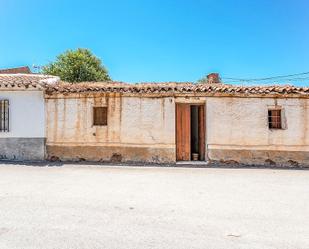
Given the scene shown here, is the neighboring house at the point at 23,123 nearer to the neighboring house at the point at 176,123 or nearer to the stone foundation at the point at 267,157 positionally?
the neighboring house at the point at 176,123

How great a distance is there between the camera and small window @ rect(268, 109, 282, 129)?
11.1 metres

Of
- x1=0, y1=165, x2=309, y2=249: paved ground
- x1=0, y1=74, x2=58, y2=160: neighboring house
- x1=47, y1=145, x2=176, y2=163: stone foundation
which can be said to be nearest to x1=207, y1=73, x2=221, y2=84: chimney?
x1=47, y1=145, x2=176, y2=163: stone foundation

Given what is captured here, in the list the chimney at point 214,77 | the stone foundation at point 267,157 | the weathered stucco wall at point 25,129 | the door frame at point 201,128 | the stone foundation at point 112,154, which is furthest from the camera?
the chimney at point 214,77

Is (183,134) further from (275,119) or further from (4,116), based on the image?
(4,116)

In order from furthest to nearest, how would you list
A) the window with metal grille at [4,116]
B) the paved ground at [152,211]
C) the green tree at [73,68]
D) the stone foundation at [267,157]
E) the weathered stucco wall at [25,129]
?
the green tree at [73,68] → the window with metal grille at [4,116] → the weathered stucco wall at [25,129] → the stone foundation at [267,157] → the paved ground at [152,211]

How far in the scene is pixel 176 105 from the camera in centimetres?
1130

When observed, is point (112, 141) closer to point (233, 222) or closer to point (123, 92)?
point (123, 92)

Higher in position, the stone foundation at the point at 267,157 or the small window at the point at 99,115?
the small window at the point at 99,115

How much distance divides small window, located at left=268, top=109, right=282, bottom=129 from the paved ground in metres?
2.81

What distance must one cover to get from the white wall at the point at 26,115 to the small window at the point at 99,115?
7.34 feet

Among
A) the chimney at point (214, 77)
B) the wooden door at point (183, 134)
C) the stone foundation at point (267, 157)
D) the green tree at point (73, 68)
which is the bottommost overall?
the stone foundation at point (267, 157)

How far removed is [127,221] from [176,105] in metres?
7.34

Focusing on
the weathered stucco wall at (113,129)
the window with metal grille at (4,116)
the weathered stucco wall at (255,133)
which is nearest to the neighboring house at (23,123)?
the window with metal grille at (4,116)

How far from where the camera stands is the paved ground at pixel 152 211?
12.5ft
